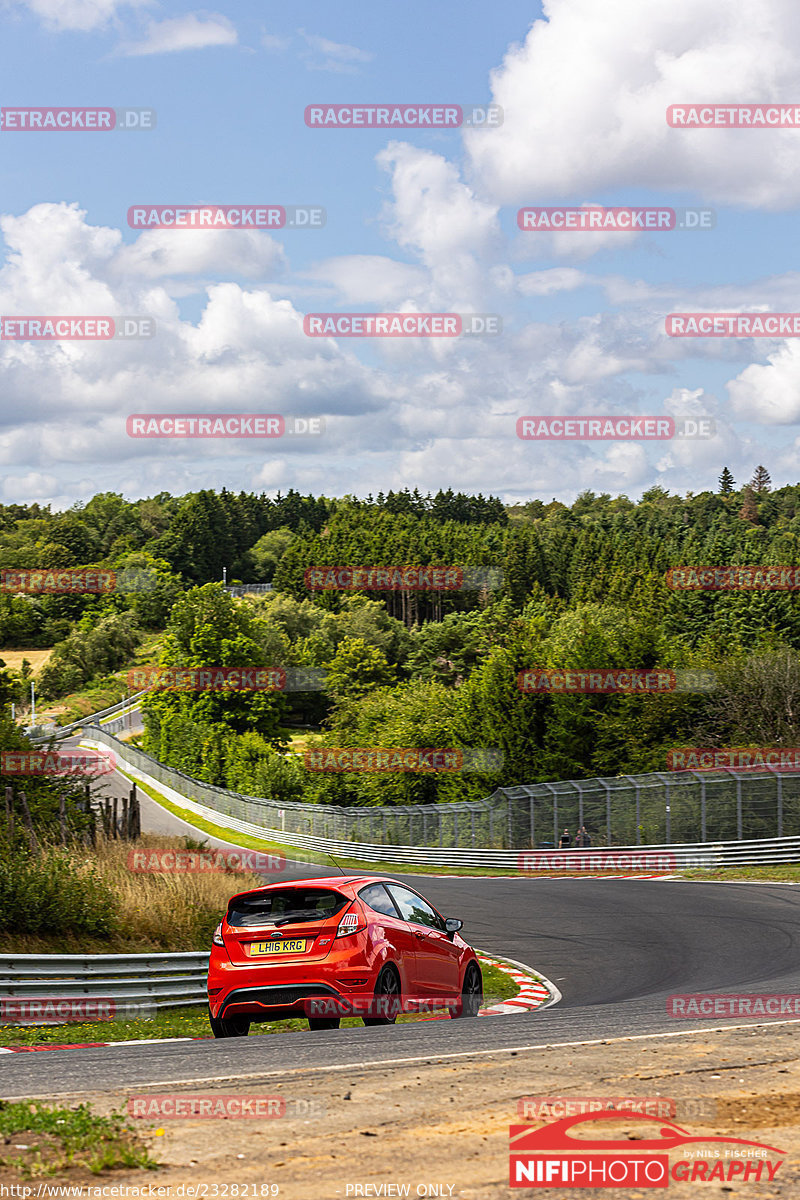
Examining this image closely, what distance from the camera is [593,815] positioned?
123ft

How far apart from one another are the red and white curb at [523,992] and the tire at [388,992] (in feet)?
7.01

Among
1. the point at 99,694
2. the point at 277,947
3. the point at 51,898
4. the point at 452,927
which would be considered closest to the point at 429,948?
the point at 452,927

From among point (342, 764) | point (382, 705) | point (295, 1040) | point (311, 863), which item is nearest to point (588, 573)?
point (382, 705)

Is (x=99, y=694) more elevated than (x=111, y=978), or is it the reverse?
(x=99, y=694)

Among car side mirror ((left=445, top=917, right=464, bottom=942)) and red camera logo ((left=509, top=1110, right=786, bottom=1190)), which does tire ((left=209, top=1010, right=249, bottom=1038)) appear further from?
red camera logo ((left=509, top=1110, right=786, bottom=1190))

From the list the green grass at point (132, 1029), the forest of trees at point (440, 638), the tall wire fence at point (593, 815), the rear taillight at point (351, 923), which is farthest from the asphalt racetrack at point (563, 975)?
the forest of trees at point (440, 638)

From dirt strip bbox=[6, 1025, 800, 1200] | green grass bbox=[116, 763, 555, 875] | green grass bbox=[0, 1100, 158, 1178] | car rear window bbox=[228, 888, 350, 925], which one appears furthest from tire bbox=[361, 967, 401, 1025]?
green grass bbox=[116, 763, 555, 875]

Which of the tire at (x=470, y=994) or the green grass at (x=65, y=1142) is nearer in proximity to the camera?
the green grass at (x=65, y=1142)

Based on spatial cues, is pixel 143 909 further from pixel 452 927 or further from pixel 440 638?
pixel 440 638

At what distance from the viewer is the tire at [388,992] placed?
400 inches

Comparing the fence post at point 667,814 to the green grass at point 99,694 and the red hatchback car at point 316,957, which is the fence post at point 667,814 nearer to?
the red hatchback car at point 316,957

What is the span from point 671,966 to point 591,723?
4150 cm

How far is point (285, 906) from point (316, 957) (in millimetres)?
631

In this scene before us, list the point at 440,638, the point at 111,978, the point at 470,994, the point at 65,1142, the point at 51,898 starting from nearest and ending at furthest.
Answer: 1. the point at 65,1142
2. the point at 470,994
3. the point at 111,978
4. the point at 51,898
5. the point at 440,638
